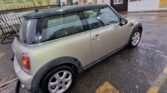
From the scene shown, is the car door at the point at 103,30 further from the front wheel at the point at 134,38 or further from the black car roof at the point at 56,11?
the front wheel at the point at 134,38

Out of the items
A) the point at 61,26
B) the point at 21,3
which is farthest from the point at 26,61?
the point at 21,3

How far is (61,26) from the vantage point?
2523 mm

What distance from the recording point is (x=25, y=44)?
92.0 inches

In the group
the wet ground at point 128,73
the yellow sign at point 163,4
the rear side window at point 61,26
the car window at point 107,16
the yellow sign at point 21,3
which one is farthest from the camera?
the yellow sign at point 163,4

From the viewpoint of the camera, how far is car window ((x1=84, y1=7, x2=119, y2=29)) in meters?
2.92

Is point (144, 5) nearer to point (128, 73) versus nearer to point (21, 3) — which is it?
point (21, 3)

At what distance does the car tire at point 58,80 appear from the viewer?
2376 millimetres

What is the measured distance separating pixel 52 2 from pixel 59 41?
20.0 feet

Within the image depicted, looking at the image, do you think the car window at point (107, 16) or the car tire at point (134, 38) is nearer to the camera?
the car window at point (107, 16)

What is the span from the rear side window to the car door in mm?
307

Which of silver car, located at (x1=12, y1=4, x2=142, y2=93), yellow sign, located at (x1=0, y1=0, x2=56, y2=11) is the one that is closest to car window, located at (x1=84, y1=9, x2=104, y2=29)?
silver car, located at (x1=12, y1=4, x2=142, y2=93)

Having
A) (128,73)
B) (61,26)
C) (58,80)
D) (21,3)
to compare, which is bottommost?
(128,73)

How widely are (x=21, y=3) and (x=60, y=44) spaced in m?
5.66

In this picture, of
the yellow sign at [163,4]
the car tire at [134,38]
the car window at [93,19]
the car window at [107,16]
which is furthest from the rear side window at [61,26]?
the yellow sign at [163,4]
